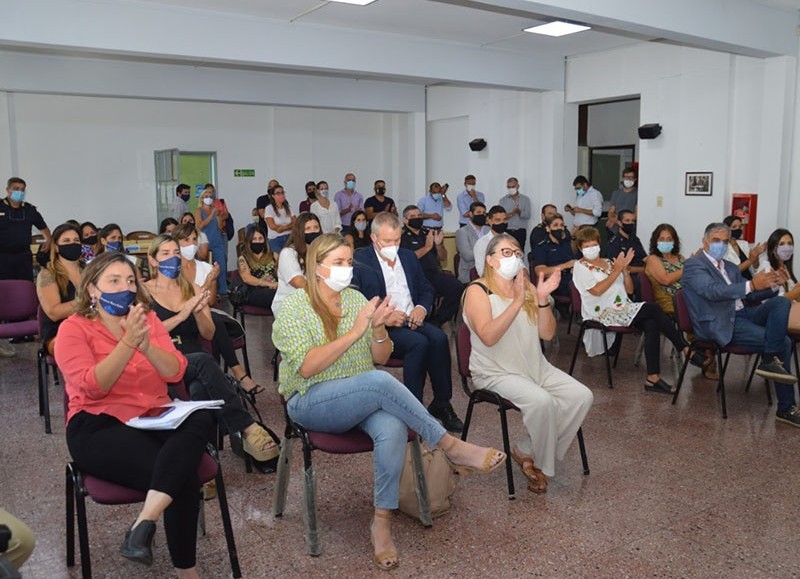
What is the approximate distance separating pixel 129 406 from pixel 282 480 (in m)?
0.84

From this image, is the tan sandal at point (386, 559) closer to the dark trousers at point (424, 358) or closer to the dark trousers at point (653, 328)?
the dark trousers at point (424, 358)

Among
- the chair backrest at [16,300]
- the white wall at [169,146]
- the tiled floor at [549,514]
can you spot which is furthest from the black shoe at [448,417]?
the white wall at [169,146]

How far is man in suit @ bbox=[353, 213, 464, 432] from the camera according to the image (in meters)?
4.51

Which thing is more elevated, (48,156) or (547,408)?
(48,156)

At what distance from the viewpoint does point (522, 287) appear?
12.2 feet

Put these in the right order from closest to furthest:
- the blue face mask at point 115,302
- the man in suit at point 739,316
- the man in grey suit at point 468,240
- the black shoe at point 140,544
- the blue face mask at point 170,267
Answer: the black shoe at point 140,544
the blue face mask at point 115,302
the blue face mask at point 170,267
the man in suit at point 739,316
the man in grey suit at point 468,240

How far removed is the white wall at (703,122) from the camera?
805cm

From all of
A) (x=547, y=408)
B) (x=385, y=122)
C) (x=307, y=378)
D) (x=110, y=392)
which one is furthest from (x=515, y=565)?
(x=385, y=122)

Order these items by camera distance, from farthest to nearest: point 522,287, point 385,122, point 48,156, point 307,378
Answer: point 385,122 < point 48,156 < point 522,287 < point 307,378

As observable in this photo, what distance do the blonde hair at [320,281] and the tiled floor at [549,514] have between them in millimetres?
915

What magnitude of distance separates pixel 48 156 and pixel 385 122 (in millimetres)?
6385

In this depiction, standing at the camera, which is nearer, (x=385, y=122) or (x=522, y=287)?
(x=522, y=287)

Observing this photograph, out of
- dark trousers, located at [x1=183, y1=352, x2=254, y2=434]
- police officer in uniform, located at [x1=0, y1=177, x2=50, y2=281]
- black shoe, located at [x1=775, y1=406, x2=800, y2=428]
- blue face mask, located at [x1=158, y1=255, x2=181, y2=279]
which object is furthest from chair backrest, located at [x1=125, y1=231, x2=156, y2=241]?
black shoe, located at [x1=775, y1=406, x2=800, y2=428]

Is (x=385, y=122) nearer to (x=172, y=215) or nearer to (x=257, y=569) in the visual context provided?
(x=172, y=215)
